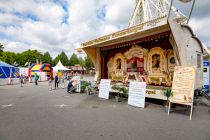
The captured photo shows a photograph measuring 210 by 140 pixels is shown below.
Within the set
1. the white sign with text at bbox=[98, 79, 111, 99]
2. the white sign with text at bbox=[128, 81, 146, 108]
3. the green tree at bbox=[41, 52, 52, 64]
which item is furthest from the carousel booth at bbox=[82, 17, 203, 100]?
the green tree at bbox=[41, 52, 52, 64]

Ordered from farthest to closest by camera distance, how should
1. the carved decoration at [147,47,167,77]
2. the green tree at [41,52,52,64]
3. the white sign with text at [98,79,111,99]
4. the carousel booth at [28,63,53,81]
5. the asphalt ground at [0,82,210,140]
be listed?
the green tree at [41,52,52,64]
the carousel booth at [28,63,53,81]
the white sign with text at [98,79,111,99]
the carved decoration at [147,47,167,77]
the asphalt ground at [0,82,210,140]

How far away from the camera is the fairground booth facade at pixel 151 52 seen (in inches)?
281

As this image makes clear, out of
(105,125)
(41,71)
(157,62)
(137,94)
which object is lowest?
(105,125)

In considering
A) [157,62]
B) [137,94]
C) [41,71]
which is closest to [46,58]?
[41,71]

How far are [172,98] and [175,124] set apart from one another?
1.56m

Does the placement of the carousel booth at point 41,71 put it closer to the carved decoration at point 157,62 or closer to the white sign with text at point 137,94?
the carved decoration at point 157,62

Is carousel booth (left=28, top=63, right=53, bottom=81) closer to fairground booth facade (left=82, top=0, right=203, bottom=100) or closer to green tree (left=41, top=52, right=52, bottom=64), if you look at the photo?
fairground booth facade (left=82, top=0, right=203, bottom=100)

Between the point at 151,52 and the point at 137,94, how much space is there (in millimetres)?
2959

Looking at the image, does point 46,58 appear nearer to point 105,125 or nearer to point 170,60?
point 170,60

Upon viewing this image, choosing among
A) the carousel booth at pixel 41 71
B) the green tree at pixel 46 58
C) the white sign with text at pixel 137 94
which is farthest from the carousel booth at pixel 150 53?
the green tree at pixel 46 58

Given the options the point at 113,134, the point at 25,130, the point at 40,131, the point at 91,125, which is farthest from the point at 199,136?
the point at 25,130

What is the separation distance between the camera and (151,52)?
934 cm

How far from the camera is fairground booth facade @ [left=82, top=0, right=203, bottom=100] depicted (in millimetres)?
7148

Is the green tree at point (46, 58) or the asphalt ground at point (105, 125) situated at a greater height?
the green tree at point (46, 58)
